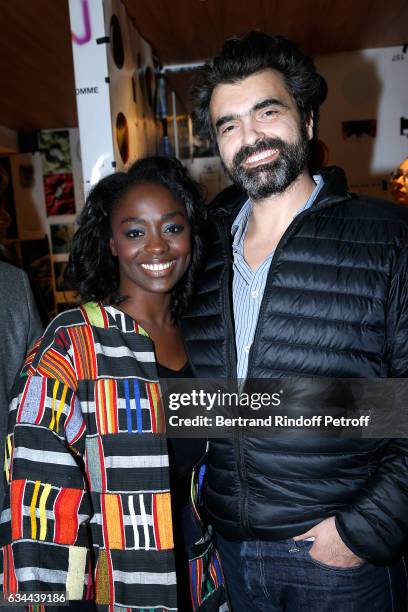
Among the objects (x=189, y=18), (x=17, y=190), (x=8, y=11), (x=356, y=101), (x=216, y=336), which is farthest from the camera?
(x=17, y=190)

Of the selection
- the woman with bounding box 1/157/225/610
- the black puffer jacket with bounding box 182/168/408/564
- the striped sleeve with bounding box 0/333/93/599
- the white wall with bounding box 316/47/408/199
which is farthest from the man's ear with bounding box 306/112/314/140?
the white wall with bounding box 316/47/408/199

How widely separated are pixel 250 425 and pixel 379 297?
40 centimetres

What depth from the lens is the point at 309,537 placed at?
111cm

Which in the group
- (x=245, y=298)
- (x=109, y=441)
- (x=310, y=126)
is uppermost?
(x=310, y=126)

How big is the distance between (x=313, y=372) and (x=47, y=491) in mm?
608

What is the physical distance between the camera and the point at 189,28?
8.50 feet

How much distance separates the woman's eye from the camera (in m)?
1.26

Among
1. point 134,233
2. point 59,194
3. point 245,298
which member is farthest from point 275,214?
point 59,194

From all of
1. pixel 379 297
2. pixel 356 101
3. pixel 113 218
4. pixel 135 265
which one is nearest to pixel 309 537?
pixel 379 297

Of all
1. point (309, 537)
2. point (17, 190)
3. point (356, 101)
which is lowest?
point (309, 537)

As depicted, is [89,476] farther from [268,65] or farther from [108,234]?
[268,65]

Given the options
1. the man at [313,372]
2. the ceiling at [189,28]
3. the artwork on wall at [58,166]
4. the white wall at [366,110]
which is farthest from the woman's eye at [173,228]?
the artwork on wall at [58,166]

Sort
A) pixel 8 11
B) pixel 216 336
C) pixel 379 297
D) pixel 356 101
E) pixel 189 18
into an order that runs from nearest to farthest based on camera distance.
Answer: pixel 379 297
pixel 216 336
pixel 8 11
pixel 189 18
pixel 356 101

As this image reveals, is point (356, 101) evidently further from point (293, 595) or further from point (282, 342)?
point (293, 595)
